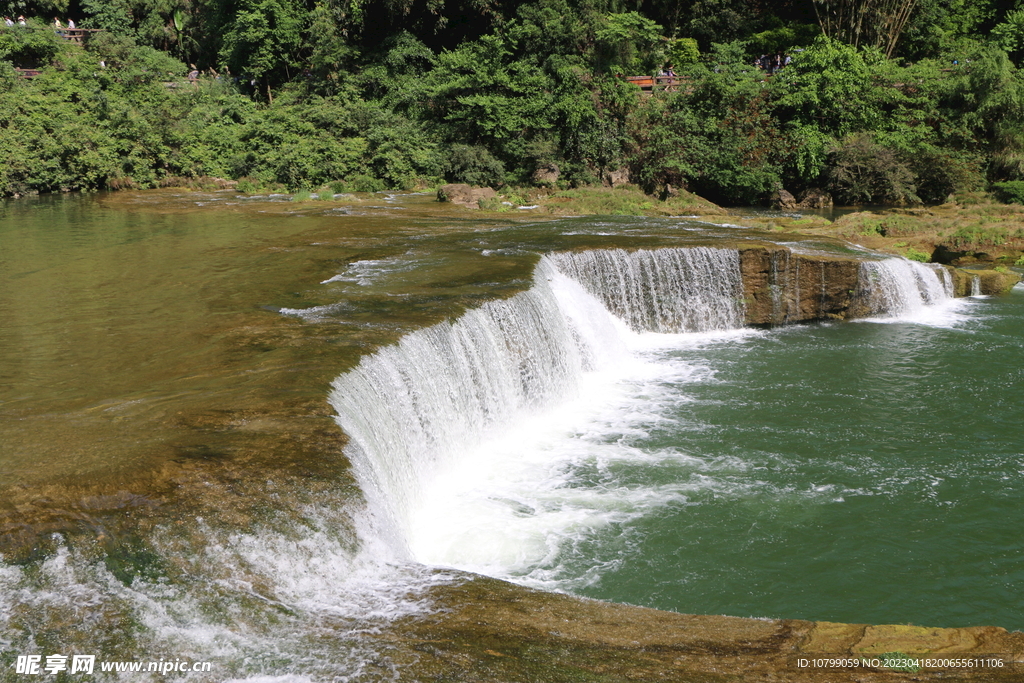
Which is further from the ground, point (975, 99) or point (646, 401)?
point (975, 99)

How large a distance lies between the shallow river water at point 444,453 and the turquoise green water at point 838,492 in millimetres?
37

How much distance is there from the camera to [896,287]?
16.6 metres

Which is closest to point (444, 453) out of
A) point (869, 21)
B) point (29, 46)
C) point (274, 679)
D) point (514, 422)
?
point (514, 422)

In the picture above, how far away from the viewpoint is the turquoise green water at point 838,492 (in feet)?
24.4

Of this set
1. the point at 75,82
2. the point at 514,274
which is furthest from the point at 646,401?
the point at 75,82

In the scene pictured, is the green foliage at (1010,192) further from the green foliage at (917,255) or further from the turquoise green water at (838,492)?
the turquoise green water at (838,492)

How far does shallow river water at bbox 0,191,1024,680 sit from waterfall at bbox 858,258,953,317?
1.57ft

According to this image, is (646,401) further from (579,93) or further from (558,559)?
(579,93)

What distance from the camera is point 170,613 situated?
5.44m

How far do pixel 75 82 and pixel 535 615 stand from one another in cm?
3211

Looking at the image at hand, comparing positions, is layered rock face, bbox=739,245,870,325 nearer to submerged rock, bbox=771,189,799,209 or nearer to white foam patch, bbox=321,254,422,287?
white foam patch, bbox=321,254,422,287

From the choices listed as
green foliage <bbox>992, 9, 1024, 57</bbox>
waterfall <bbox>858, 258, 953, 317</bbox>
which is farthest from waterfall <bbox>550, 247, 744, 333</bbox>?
green foliage <bbox>992, 9, 1024, 57</bbox>
